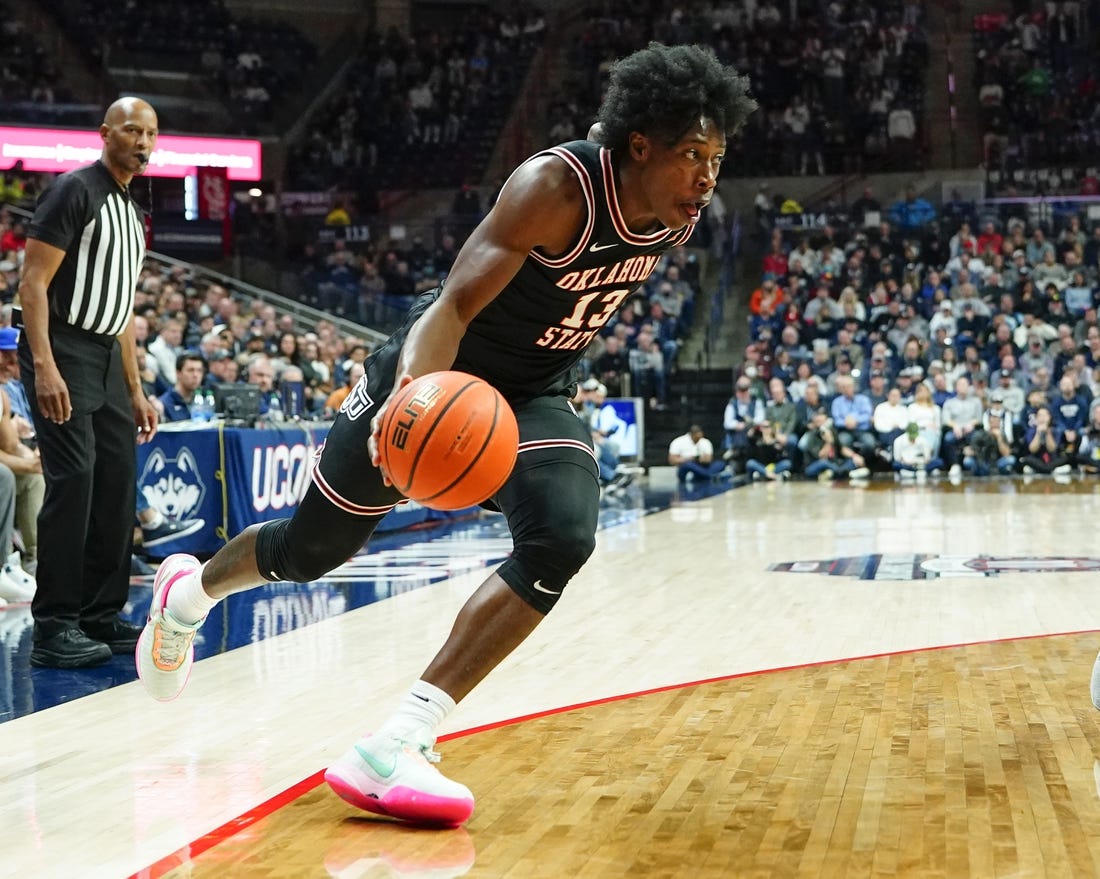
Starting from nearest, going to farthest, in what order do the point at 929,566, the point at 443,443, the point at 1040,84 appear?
the point at 443,443 < the point at 929,566 < the point at 1040,84

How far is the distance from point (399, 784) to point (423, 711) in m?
0.19

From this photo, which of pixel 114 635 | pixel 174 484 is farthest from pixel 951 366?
pixel 114 635

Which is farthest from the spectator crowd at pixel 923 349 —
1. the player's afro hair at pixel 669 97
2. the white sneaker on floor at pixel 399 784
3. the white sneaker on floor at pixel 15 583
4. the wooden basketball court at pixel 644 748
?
the white sneaker on floor at pixel 399 784

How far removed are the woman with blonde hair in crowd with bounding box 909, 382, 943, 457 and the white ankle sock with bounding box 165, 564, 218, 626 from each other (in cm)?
1388

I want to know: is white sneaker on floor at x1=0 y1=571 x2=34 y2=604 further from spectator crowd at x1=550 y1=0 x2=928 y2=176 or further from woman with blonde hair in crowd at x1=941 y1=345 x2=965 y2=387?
spectator crowd at x1=550 y1=0 x2=928 y2=176

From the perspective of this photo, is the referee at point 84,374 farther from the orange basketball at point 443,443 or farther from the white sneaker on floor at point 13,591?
the orange basketball at point 443,443

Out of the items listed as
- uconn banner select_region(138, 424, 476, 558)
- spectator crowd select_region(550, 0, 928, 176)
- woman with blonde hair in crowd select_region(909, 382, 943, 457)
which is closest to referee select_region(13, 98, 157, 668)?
uconn banner select_region(138, 424, 476, 558)

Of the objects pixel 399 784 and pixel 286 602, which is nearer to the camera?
pixel 399 784

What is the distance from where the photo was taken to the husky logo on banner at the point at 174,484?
858 cm

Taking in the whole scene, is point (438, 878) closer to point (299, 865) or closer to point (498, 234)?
point (299, 865)

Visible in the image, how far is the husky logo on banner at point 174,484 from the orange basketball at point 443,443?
603cm

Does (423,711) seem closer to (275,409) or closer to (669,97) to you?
(669,97)

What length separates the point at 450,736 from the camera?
3787 mm

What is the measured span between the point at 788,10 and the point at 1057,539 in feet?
63.2
